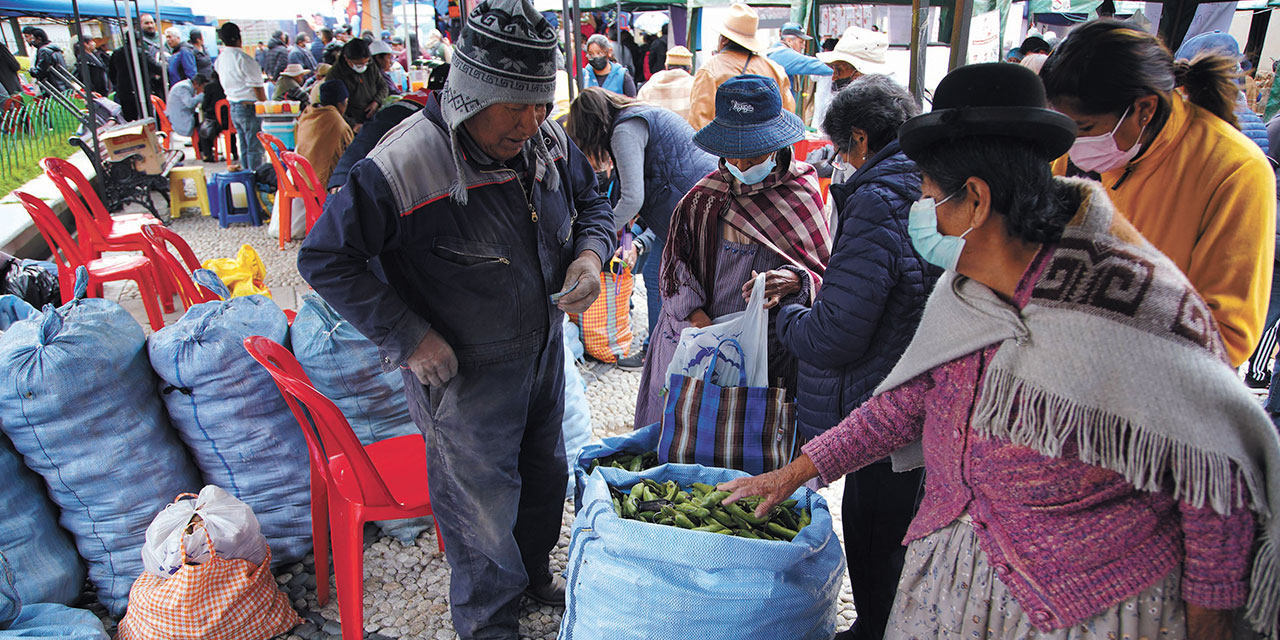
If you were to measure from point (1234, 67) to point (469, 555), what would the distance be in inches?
97.6

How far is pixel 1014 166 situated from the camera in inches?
48.9

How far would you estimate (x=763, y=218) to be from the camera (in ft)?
8.41

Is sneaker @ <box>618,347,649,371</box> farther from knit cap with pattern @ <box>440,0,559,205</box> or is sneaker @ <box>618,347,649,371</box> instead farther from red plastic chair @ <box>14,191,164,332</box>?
knit cap with pattern @ <box>440,0,559,205</box>

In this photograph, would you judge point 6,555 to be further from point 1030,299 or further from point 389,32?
A: point 389,32

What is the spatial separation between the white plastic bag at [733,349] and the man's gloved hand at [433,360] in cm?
68

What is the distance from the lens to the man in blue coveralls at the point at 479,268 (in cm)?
190

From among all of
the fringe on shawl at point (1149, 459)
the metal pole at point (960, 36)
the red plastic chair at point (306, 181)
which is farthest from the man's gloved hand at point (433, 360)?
the red plastic chair at point (306, 181)

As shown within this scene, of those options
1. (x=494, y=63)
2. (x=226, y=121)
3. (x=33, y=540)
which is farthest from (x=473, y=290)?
(x=226, y=121)

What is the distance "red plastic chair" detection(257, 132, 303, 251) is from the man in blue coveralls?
16.5 ft

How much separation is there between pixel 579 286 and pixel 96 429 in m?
1.69

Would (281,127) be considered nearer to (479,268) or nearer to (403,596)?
(403,596)

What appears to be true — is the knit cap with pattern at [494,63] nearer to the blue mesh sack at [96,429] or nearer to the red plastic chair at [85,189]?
the blue mesh sack at [96,429]

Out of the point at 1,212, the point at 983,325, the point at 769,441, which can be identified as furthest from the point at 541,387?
the point at 1,212

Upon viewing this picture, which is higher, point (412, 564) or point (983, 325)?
point (983, 325)
